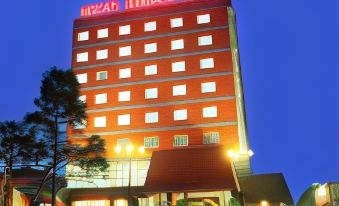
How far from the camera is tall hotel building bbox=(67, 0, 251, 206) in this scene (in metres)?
46.4

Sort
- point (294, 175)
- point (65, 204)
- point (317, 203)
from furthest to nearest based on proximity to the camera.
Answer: point (294, 175)
point (65, 204)
point (317, 203)

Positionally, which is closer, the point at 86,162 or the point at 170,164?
the point at 170,164

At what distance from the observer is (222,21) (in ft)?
161

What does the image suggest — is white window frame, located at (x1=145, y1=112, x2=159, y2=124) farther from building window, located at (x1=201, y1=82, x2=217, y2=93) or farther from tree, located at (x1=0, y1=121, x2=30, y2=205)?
tree, located at (x1=0, y1=121, x2=30, y2=205)

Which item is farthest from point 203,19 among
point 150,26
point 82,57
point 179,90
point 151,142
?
point 82,57

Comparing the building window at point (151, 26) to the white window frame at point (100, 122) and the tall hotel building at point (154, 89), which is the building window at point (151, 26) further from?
the white window frame at point (100, 122)

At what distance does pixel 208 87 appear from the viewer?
156 feet

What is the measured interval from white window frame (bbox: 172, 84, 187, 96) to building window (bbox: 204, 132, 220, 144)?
5.53 meters

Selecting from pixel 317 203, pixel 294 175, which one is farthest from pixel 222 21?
pixel 294 175

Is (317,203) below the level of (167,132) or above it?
below

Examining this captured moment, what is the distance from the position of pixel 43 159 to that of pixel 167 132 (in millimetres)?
16296

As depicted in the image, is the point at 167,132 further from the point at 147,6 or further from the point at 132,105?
the point at 147,6

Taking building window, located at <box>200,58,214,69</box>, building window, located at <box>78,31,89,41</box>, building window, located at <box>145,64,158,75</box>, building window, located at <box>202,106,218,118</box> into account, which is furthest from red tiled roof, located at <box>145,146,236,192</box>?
building window, located at <box>78,31,89,41</box>

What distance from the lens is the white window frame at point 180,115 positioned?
156 ft
